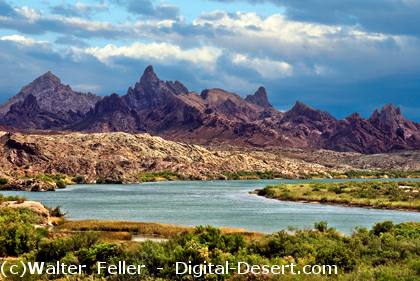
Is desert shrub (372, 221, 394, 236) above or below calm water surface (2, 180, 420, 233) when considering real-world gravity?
above

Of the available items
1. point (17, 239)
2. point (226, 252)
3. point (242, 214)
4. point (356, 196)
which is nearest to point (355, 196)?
point (356, 196)

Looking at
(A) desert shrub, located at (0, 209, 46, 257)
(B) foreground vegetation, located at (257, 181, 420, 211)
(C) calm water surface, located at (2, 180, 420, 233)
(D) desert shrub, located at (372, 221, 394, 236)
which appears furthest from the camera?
(B) foreground vegetation, located at (257, 181, 420, 211)

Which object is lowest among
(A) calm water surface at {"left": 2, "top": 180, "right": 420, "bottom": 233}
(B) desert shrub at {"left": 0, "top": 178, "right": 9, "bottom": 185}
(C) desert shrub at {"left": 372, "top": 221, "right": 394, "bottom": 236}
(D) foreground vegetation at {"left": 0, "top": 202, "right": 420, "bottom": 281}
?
(A) calm water surface at {"left": 2, "top": 180, "right": 420, "bottom": 233}

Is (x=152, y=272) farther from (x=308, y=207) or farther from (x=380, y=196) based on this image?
(x=380, y=196)

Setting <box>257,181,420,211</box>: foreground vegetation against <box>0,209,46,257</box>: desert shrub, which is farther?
<box>257,181,420,211</box>: foreground vegetation

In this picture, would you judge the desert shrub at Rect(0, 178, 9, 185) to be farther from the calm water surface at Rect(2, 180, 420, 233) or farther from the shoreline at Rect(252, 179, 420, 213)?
the shoreline at Rect(252, 179, 420, 213)

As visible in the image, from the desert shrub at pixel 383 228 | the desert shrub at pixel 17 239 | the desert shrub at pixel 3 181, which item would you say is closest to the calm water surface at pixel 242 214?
the desert shrub at pixel 383 228

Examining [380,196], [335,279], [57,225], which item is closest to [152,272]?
[335,279]

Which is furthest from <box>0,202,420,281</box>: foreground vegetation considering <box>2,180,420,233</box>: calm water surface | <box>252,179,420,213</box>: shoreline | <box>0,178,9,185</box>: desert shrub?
<box>0,178,9,185</box>: desert shrub

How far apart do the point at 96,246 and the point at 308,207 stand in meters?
79.9

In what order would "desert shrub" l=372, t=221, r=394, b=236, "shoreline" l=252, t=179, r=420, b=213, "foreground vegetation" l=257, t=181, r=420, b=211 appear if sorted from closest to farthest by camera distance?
1. "desert shrub" l=372, t=221, r=394, b=236
2. "shoreline" l=252, t=179, r=420, b=213
3. "foreground vegetation" l=257, t=181, r=420, b=211

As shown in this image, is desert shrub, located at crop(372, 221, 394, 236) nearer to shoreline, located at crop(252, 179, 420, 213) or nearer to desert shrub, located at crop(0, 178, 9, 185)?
shoreline, located at crop(252, 179, 420, 213)

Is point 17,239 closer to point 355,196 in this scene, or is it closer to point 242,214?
point 242,214

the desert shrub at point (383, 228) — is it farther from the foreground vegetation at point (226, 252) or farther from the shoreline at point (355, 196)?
the shoreline at point (355, 196)
